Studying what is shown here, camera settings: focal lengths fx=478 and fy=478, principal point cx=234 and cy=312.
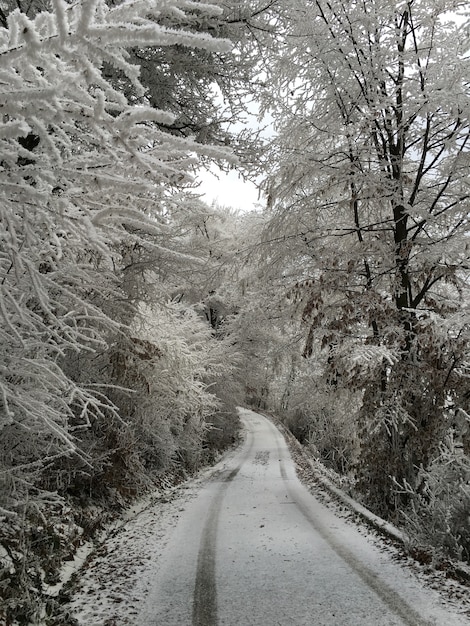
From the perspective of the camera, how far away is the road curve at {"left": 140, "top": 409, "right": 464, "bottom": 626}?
13.8 ft

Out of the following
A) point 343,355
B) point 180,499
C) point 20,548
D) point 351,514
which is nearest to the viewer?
point 20,548

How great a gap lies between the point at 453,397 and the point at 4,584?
18.3 feet

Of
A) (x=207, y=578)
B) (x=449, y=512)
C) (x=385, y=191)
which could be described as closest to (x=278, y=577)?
(x=207, y=578)

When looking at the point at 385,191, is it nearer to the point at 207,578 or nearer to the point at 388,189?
the point at 388,189

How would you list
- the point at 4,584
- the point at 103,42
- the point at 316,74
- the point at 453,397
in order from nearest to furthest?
the point at 103,42 < the point at 4,584 < the point at 453,397 < the point at 316,74

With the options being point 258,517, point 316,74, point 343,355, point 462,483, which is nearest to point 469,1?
point 316,74

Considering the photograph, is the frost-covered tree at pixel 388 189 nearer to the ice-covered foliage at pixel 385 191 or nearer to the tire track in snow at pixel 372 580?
the ice-covered foliage at pixel 385 191

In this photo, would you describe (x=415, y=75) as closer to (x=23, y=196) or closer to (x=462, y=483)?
(x=462, y=483)

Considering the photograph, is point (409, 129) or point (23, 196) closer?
point (23, 196)

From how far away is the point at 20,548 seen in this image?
4750 mm

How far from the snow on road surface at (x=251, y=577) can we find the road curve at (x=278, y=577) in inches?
0.4

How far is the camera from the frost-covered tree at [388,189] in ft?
21.3

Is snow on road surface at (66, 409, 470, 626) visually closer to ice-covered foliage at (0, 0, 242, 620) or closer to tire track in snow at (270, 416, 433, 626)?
tire track in snow at (270, 416, 433, 626)

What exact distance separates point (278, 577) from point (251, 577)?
29 cm
